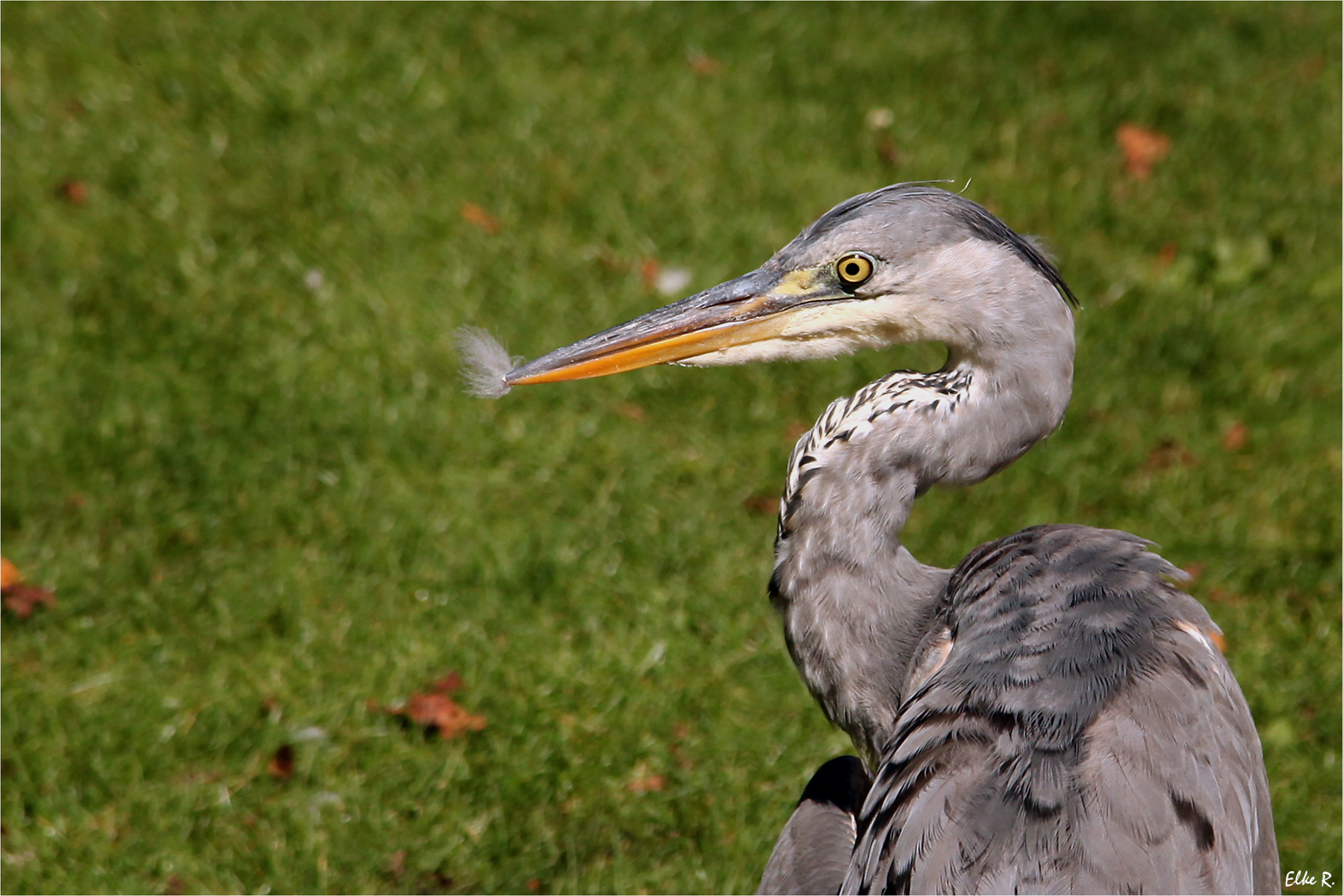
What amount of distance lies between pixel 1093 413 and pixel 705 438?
1509 millimetres

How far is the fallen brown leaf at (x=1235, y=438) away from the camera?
17.1ft

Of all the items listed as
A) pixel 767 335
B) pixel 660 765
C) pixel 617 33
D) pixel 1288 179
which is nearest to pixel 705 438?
pixel 660 765

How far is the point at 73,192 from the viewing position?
5738mm

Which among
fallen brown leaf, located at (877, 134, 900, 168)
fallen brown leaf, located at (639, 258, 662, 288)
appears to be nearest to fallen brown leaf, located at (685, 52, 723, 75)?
fallen brown leaf, located at (877, 134, 900, 168)

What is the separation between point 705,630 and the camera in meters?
4.55

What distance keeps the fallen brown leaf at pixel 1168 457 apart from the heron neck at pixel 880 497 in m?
2.27

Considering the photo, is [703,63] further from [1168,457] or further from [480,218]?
[1168,457]

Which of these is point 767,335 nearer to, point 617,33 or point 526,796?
point 526,796

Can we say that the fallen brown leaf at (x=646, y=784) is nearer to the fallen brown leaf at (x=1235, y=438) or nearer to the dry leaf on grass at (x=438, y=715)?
the dry leaf on grass at (x=438, y=715)

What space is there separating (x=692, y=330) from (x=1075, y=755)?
1261mm

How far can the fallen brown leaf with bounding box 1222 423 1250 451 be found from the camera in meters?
5.23

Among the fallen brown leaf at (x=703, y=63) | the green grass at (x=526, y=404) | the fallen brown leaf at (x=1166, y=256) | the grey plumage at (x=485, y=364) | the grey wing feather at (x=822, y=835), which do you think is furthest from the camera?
the fallen brown leaf at (x=703, y=63)

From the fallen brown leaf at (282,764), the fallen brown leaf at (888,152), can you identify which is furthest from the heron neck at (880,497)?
the fallen brown leaf at (888,152)

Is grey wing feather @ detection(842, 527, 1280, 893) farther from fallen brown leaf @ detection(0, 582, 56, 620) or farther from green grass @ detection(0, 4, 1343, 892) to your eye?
fallen brown leaf @ detection(0, 582, 56, 620)
